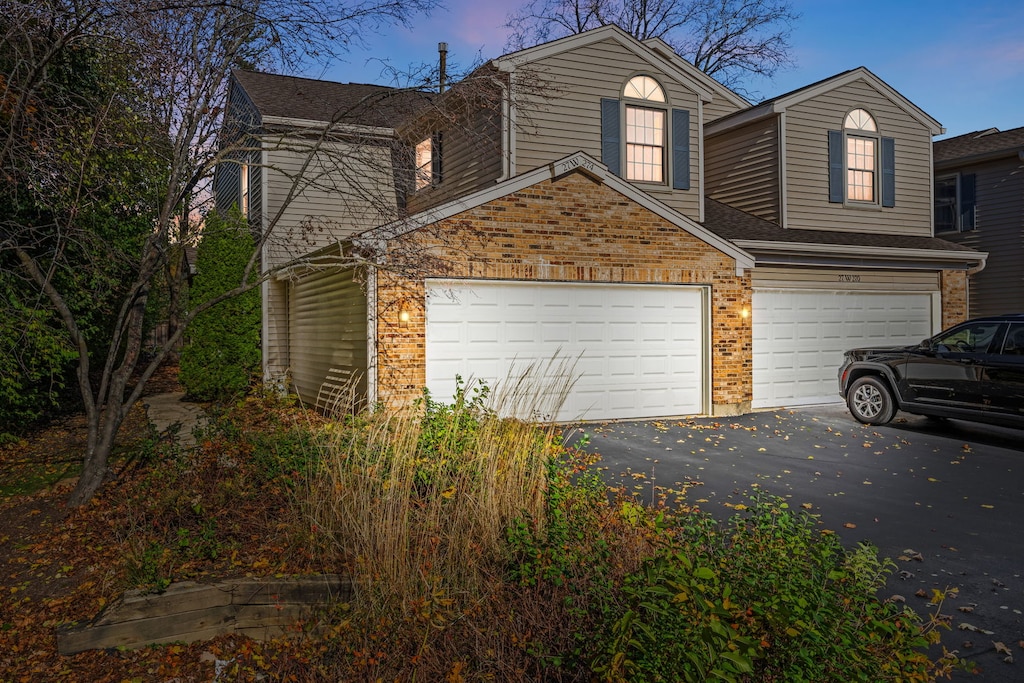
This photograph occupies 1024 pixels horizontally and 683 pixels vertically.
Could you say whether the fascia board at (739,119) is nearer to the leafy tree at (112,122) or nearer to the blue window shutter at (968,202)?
the blue window shutter at (968,202)

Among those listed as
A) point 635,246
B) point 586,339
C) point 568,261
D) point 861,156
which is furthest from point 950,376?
point 861,156

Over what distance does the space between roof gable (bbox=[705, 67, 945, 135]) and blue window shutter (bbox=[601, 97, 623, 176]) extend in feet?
11.3

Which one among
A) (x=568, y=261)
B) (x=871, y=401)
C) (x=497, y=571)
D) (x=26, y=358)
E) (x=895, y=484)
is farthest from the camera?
(x=871, y=401)

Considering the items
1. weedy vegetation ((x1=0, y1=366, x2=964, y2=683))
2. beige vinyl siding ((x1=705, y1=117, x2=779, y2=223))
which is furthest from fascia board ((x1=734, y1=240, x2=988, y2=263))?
weedy vegetation ((x1=0, y1=366, x2=964, y2=683))

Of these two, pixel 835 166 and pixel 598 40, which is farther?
pixel 835 166

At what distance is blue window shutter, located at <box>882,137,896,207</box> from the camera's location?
54.1ft

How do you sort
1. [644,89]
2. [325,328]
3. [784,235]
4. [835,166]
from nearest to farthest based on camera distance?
[325,328] → [784,235] → [644,89] → [835,166]

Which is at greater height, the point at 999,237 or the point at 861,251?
the point at 999,237

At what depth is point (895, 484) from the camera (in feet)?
27.6

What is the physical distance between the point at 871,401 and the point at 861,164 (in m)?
6.73

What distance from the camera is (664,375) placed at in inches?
502

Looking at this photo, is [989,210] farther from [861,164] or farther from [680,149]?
[680,149]

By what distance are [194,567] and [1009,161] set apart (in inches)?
824

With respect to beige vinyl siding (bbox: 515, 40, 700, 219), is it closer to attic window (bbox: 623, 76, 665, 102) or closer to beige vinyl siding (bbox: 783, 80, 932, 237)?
attic window (bbox: 623, 76, 665, 102)
